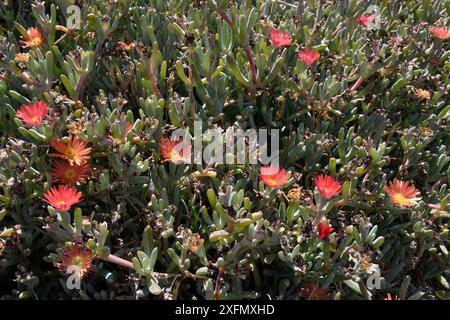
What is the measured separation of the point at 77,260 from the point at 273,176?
0.49 m

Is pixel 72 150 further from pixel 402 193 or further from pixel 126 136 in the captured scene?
pixel 402 193

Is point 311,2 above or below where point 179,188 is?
above

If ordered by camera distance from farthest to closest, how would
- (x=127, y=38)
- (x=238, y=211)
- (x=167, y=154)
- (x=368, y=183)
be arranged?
(x=127, y=38)
(x=368, y=183)
(x=167, y=154)
(x=238, y=211)

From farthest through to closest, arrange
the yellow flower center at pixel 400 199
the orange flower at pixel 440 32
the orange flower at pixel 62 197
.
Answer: the orange flower at pixel 440 32, the yellow flower center at pixel 400 199, the orange flower at pixel 62 197

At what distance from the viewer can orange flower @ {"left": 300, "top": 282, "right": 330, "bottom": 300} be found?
1.25 metres

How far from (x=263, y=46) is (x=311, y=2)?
389 mm

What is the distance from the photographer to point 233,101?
150 cm

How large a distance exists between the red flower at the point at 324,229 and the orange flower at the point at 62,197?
55 cm

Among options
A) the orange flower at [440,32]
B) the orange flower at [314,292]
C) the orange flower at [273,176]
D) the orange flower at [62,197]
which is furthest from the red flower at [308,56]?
the orange flower at [62,197]

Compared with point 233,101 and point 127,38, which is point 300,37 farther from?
point 127,38

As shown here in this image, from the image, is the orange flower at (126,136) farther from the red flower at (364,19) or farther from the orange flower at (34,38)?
the red flower at (364,19)

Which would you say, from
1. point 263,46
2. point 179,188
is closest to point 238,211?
point 179,188

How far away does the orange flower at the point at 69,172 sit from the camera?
1.24 meters
